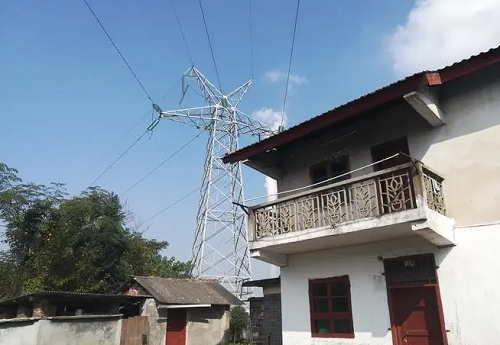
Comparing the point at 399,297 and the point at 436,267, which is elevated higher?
the point at 436,267

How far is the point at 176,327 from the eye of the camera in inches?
762

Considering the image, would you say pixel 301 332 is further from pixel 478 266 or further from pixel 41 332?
pixel 41 332

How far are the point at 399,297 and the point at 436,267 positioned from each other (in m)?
1.13

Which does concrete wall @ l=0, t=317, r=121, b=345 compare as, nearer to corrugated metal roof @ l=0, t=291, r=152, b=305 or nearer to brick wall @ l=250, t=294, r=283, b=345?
corrugated metal roof @ l=0, t=291, r=152, b=305

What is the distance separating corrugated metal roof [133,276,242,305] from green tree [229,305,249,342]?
3877mm

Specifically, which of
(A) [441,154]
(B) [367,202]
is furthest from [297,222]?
(A) [441,154]

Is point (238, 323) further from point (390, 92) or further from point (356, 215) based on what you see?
point (390, 92)

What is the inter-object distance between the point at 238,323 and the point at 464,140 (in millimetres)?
20620

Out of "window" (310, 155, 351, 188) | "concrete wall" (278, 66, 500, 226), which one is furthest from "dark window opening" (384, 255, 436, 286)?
"window" (310, 155, 351, 188)

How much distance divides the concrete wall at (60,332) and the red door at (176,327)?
394 cm

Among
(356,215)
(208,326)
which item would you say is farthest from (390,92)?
(208,326)

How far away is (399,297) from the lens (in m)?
9.50

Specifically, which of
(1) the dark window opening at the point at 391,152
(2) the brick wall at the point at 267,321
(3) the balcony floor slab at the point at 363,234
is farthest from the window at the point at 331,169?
(2) the brick wall at the point at 267,321

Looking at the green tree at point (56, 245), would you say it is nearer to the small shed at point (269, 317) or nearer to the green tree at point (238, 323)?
the green tree at point (238, 323)
